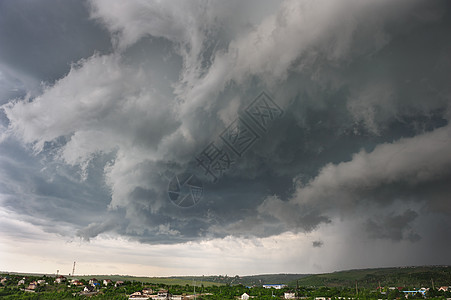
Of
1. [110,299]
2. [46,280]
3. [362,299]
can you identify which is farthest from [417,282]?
[46,280]

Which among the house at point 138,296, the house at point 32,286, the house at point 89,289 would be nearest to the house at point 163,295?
the house at point 138,296

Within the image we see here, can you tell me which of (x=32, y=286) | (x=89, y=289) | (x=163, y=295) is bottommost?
(x=163, y=295)

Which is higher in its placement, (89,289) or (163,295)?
(89,289)

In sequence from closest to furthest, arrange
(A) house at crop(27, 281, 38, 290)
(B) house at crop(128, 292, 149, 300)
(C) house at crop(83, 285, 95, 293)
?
(B) house at crop(128, 292, 149, 300) < (A) house at crop(27, 281, 38, 290) < (C) house at crop(83, 285, 95, 293)

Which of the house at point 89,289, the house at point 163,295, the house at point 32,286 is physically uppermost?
the house at point 32,286

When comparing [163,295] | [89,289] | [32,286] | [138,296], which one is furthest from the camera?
[89,289]

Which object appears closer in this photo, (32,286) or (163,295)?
(32,286)

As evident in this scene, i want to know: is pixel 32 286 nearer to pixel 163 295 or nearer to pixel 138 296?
pixel 138 296

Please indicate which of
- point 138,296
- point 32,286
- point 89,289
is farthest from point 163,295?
point 32,286

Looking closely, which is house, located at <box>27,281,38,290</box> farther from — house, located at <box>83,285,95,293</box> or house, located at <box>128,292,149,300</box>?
house, located at <box>128,292,149,300</box>

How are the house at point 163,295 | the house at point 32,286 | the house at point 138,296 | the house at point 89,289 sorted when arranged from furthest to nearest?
the house at point 89,289 < the house at point 32,286 < the house at point 163,295 < the house at point 138,296

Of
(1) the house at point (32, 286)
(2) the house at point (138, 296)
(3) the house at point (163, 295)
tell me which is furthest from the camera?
(1) the house at point (32, 286)

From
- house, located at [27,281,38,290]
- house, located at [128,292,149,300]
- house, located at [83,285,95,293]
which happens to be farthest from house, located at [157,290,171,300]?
house, located at [27,281,38,290]

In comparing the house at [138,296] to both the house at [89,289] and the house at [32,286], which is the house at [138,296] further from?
the house at [32,286]
